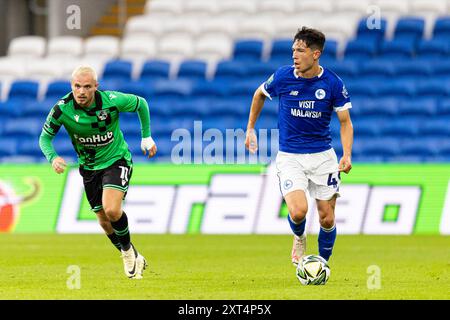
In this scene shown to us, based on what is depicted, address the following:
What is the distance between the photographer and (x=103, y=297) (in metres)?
9.92

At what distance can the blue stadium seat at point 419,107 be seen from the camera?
22844 mm

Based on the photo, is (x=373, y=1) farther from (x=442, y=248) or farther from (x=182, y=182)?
(x=442, y=248)

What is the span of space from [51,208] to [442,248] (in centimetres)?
728

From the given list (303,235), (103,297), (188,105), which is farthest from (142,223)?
(103,297)

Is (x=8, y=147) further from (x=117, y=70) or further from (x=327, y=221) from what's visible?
(x=327, y=221)

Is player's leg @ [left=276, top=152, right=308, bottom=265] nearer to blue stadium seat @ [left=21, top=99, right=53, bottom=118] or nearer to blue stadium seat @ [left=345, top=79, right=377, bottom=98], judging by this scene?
blue stadium seat @ [left=345, top=79, right=377, bottom=98]

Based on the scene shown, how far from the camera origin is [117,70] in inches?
1003

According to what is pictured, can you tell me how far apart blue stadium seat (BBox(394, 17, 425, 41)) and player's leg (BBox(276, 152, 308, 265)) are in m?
13.6

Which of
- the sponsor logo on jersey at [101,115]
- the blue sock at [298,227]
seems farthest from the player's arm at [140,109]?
the blue sock at [298,227]

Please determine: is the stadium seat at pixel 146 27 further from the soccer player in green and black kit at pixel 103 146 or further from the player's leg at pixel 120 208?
the player's leg at pixel 120 208

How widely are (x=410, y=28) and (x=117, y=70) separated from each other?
250 inches

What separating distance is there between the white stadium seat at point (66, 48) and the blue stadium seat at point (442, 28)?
788 centimetres

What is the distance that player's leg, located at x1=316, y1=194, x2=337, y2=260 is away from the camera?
1166 centimetres

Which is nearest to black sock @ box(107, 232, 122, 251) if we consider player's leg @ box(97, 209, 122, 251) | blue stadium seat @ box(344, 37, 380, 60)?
player's leg @ box(97, 209, 122, 251)
